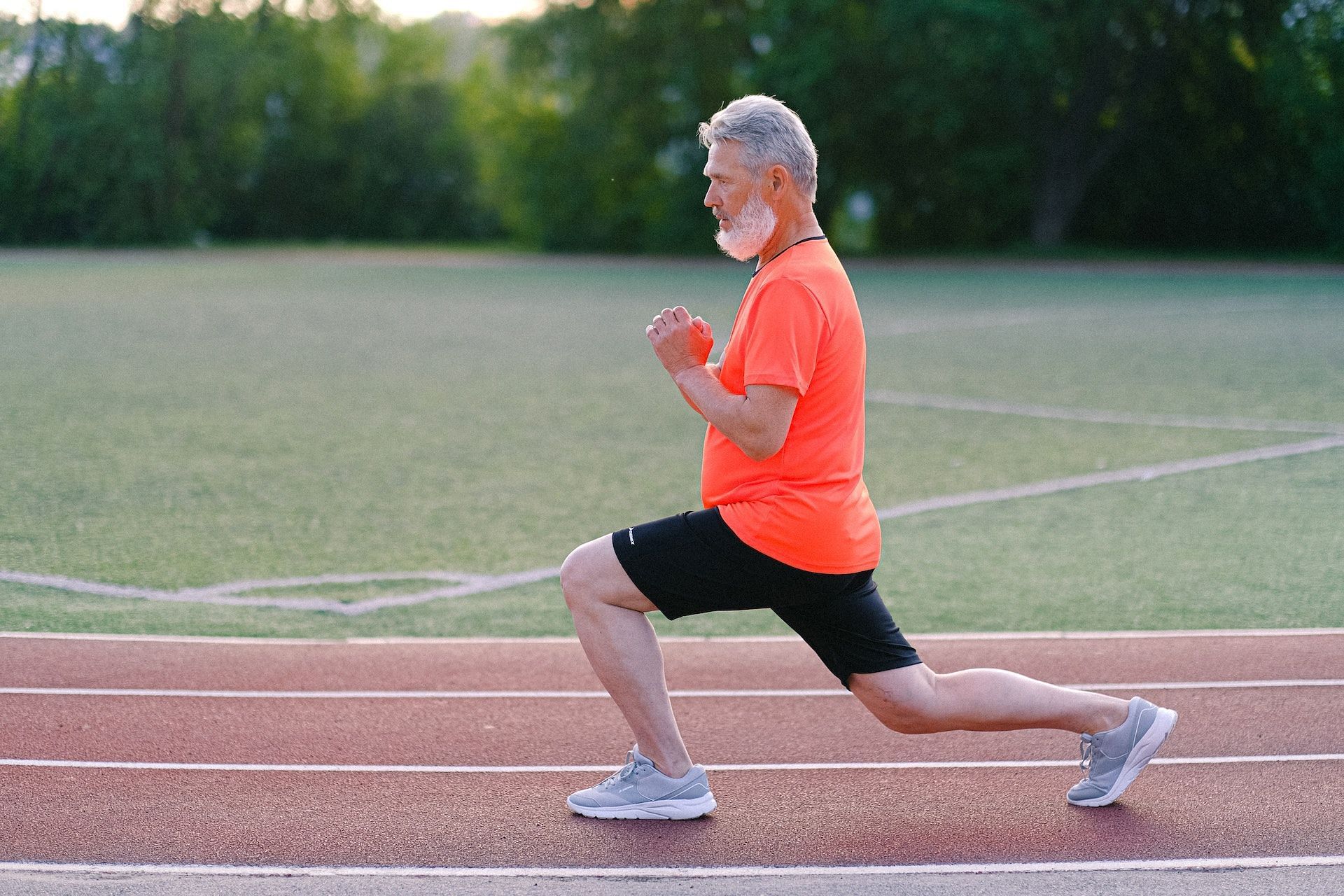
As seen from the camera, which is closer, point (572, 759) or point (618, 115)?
point (572, 759)

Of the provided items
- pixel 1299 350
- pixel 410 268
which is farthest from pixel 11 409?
pixel 410 268

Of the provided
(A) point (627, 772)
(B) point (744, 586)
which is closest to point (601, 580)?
(B) point (744, 586)

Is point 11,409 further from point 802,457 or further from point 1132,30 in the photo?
point 1132,30

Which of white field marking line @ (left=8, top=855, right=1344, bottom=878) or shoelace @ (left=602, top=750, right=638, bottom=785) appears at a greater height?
shoelace @ (left=602, top=750, right=638, bottom=785)

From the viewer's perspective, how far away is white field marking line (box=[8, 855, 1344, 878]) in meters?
3.62

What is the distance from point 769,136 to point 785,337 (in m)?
0.51

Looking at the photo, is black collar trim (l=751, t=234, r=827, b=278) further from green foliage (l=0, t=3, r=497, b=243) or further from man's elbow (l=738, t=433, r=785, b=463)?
green foliage (l=0, t=3, r=497, b=243)

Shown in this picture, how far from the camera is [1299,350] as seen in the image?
16.6 metres

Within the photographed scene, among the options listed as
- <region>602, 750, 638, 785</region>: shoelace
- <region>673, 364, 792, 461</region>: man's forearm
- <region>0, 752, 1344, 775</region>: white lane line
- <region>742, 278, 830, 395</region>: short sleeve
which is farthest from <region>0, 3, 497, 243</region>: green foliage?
<region>742, 278, 830, 395</region>: short sleeve

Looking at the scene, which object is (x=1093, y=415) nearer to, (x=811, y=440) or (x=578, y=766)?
(x=578, y=766)

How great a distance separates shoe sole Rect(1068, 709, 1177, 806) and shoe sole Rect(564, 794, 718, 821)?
107 cm

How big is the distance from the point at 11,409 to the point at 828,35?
89.7 ft

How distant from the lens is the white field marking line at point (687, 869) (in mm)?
3621

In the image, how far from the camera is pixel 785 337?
3502mm
